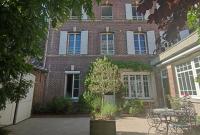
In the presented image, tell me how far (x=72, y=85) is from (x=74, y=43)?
329 centimetres

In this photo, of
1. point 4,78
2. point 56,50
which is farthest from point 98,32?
point 4,78

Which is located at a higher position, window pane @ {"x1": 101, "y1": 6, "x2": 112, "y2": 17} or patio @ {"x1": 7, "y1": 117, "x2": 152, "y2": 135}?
window pane @ {"x1": 101, "y1": 6, "x2": 112, "y2": 17}

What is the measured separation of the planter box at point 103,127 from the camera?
511cm

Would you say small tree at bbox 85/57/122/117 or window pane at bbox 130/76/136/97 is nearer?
small tree at bbox 85/57/122/117

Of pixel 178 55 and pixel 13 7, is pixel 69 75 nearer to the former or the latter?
pixel 178 55

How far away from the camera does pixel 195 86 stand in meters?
9.09

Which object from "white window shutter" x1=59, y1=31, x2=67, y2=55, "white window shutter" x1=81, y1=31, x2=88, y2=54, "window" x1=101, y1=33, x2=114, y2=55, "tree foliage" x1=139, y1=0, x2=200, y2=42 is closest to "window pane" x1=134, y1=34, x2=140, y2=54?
"window" x1=101, y1=33, x2=114, y2=55

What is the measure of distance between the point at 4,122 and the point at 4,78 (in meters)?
4.64

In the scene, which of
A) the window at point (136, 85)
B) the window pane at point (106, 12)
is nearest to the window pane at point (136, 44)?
the window at point (136, 85)

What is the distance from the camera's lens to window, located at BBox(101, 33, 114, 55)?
1405 cm

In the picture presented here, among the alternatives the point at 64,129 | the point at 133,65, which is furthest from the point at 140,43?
the point at 64,129

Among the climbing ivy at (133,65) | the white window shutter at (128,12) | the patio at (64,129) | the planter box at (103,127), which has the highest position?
the white window shutter at (128,12)

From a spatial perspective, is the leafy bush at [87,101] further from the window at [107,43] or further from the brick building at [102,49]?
the window at [107,43]

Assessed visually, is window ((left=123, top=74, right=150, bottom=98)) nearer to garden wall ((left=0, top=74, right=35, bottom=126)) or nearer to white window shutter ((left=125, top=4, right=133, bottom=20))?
white window shutter ((left=125, top=4, right=133, bottom=20))
